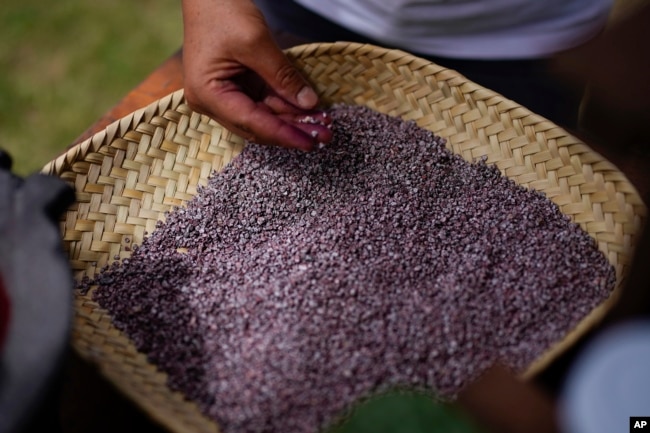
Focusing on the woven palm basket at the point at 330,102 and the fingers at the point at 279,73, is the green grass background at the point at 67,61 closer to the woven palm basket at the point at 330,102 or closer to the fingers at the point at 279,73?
the woven palm basket at the point at 330,102

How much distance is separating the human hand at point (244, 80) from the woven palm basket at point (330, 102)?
0.07 m

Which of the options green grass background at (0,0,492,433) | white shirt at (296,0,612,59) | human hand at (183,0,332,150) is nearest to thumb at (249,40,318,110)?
human hand at (183,0,332,150)

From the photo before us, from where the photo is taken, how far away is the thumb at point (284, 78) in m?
0.97

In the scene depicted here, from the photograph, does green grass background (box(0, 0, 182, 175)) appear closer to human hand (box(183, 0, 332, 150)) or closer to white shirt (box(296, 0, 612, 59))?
human hand (box(183, 0, 332, 150))

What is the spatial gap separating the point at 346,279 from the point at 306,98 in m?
0.34

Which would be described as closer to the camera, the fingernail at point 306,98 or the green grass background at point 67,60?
the fingernail at point 306,98

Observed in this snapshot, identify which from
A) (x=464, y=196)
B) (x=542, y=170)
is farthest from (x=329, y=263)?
(x=542, y=170)

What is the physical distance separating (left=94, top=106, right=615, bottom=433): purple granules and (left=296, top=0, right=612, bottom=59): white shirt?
176 millimetres

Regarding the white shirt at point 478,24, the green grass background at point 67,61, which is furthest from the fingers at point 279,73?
the green grass background at point 67,61

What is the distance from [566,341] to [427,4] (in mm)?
615

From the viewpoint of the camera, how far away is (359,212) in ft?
3.08

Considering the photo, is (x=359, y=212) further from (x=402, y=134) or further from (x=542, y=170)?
(x=542, y=170)

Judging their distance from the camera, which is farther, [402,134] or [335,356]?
[402,134]

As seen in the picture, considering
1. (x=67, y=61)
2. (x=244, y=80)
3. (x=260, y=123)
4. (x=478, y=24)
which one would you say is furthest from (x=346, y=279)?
(x=67, y=61)
